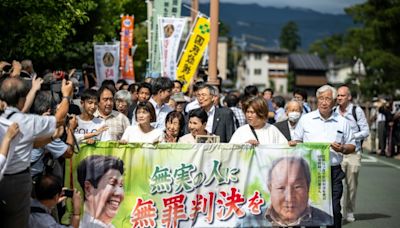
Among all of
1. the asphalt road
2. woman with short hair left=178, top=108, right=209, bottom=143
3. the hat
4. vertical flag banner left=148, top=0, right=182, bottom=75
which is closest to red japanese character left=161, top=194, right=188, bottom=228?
woman with short hair left=178, top=108, right=209, bottom=143

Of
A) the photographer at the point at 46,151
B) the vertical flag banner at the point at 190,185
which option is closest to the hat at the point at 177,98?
the vertical flag banner at the point at 190,185

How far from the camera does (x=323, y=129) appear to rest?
925 centimetres

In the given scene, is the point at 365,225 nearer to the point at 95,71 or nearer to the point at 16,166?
the point at 16,166

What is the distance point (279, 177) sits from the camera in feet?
26.9

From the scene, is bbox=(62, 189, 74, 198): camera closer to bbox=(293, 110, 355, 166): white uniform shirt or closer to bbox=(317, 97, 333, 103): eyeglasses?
bbox=(293, 110, 355, 166): white uniform shirt

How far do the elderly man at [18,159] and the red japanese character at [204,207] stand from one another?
228 cm

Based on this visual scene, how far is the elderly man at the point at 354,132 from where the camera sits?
1101 cm

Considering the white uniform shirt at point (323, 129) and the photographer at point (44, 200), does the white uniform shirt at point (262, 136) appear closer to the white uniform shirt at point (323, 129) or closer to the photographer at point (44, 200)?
the white uniform shirt at point (323, 129)

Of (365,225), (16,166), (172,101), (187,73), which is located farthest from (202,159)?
(187,73)

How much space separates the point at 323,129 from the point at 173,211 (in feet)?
7.76

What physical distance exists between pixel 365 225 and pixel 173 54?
32.1 ft

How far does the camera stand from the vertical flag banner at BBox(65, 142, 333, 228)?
26.1ft

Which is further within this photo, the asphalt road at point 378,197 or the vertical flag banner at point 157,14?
the vertical flag banner at point 157,14

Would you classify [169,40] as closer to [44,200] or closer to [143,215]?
[143,215]
